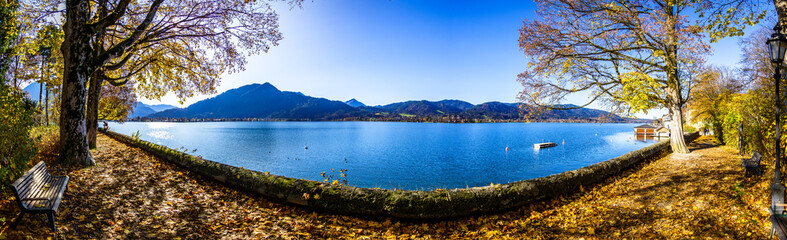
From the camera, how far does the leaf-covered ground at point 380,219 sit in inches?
172

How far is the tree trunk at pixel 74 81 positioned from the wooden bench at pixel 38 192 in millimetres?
3111

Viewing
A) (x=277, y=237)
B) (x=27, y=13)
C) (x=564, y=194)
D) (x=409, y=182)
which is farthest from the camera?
(x=409, y=182)

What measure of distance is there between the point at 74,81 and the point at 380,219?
352 inches

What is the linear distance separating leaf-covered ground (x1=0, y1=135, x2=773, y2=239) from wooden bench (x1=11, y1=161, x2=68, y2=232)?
0.21 meters

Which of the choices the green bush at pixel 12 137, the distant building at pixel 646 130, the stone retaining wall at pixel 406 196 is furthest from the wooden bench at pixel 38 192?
the distant building at pixel 646 130

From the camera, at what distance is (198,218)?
18.1ft

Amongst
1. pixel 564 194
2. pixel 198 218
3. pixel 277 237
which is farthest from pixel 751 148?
pixel 198 218

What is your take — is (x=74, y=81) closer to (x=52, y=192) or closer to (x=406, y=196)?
(x=52, y=192)

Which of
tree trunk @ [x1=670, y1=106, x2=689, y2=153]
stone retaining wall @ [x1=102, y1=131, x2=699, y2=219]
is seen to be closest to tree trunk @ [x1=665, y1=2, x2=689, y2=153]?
tree trunk @ [x1=670, y1=106, x2=689, y2=153]

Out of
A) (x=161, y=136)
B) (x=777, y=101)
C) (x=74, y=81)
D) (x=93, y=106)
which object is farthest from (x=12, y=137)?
(x=161, y=136)

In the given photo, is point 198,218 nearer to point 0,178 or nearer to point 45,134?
point 0,178

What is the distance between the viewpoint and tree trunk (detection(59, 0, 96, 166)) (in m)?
7.43

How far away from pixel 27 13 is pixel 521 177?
29895 millimetres

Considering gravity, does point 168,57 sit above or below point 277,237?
above
